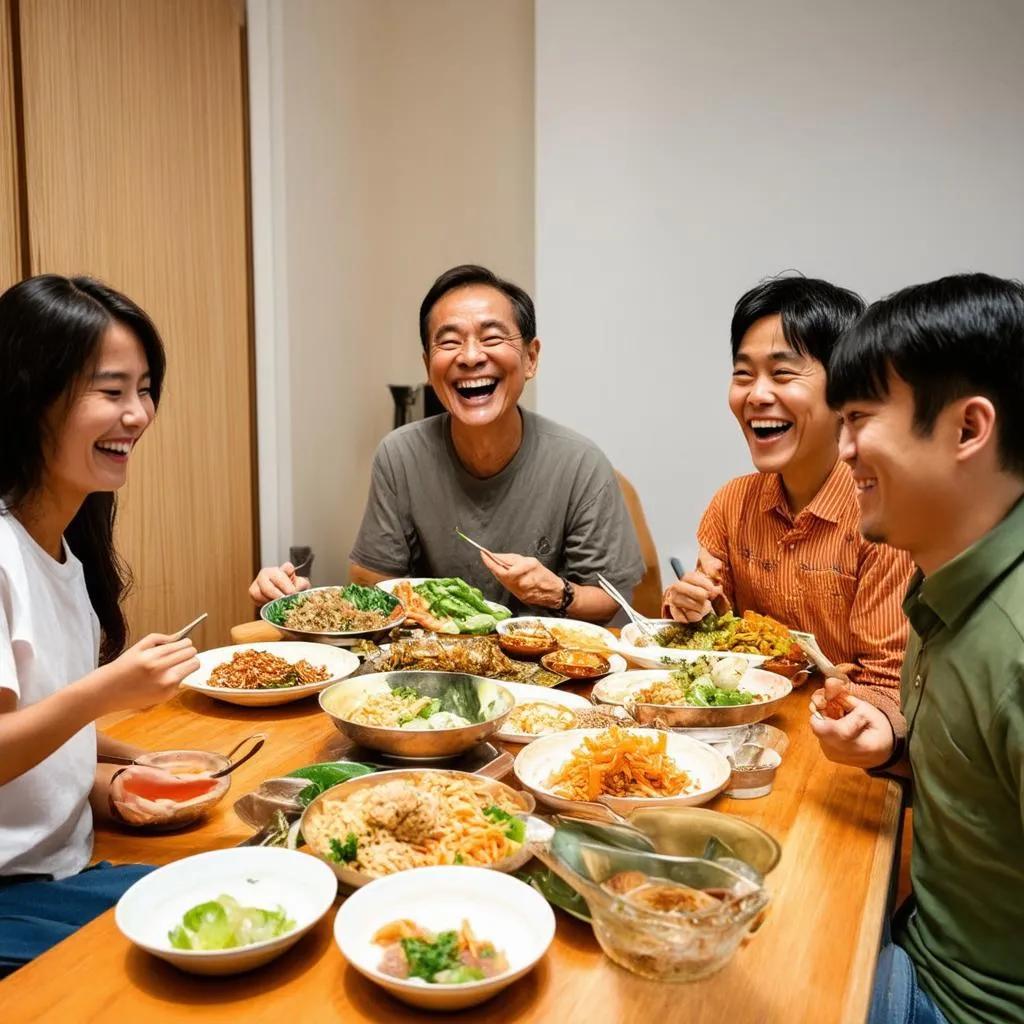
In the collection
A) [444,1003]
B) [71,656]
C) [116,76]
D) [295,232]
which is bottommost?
[444,1003]

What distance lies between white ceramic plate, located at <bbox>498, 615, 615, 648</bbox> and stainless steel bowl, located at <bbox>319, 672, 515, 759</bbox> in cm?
54

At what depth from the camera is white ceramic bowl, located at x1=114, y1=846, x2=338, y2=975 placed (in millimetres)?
963

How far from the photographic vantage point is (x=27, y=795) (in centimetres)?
139

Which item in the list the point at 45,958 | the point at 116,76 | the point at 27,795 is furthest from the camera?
the point at 116,76

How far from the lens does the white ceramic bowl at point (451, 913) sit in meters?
0.95

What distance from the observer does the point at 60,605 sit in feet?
5.06

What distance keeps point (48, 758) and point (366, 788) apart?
1.77 ft

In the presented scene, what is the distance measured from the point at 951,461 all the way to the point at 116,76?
314cm

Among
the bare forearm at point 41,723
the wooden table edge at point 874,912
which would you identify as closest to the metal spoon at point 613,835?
the wooden table edge at point 874,912

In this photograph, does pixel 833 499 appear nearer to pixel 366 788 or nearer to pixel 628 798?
pixel 628 798

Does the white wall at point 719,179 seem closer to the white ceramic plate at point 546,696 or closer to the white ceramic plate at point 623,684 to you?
the white ceramic plate at point 623,684

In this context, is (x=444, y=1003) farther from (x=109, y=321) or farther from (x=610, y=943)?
(x=109, y=321)

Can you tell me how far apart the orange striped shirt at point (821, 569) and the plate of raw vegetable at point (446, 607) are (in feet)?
2.07

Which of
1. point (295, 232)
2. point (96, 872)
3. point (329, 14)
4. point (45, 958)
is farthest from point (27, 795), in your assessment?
point (329, 14)
